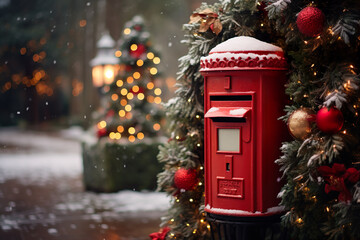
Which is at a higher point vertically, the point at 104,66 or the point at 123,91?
the point at 104,66

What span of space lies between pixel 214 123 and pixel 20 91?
39520 millimetres

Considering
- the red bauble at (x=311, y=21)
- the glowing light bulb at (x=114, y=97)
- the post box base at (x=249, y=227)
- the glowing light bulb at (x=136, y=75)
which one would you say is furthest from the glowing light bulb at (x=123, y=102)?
the red bauble at (x=311, y=21)

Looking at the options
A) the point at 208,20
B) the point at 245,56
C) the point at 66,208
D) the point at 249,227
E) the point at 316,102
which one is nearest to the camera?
the point at 316,102

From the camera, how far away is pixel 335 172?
4711 millimetres

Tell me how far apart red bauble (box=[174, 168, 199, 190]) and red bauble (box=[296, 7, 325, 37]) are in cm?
199

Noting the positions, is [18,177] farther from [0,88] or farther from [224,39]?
[0,88]

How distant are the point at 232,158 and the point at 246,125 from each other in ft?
1.07

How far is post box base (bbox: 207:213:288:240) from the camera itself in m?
5.33

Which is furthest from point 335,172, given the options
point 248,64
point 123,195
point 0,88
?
point 0,88

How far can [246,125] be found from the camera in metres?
5.27

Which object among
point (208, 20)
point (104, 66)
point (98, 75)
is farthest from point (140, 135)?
point (208, 20)

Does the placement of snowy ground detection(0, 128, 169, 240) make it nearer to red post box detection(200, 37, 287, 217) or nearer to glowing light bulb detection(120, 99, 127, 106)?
glowing light bulb detection(120, 99, 127, 106)

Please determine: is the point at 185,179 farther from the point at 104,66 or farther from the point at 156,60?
the point at 104,66

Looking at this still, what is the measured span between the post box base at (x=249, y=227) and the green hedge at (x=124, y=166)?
5786 millimetres
